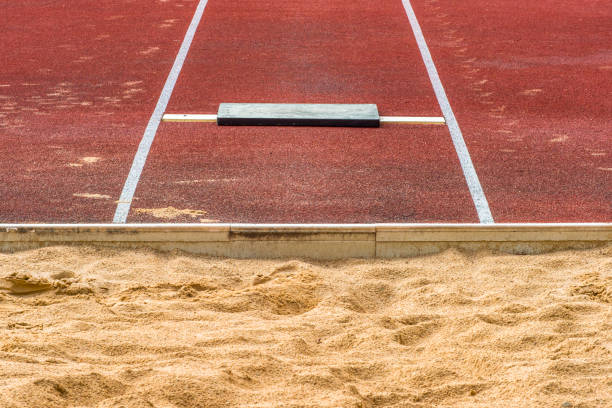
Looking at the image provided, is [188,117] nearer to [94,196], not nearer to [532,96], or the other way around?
[94,196]

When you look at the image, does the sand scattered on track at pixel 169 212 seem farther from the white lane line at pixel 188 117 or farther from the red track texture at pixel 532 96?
the red track texture at pixel 532 96

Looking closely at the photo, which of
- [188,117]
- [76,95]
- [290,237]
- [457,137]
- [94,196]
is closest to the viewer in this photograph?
[290,237]

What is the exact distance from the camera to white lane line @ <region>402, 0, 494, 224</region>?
6.66m

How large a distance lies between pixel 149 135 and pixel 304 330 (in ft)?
12.8

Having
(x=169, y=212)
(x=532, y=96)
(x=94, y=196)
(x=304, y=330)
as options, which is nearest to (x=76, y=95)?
(x=94, y=196)

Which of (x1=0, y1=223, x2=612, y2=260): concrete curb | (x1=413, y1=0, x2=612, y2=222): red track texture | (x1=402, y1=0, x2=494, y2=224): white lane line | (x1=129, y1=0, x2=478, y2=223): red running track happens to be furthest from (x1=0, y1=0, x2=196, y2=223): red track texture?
(x1=413, y1=0, x2=612, y2=222): red track texture

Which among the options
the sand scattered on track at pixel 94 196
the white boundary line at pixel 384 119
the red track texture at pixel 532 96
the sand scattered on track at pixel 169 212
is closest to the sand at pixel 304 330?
the sand scattered on track at pixel 169 212

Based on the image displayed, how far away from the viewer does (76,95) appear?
9156 millimetres

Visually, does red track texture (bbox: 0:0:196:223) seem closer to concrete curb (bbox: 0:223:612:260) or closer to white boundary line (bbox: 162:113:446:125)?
white boundary line (bbox: 162:113:446:125)

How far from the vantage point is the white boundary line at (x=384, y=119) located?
27.7 ft

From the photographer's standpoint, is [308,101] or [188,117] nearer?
[188,117]

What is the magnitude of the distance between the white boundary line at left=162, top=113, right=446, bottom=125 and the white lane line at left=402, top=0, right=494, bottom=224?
0.48 ft

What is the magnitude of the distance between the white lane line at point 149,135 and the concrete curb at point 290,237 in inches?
21.3

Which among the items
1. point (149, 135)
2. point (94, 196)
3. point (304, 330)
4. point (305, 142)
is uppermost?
point (304, 330)
